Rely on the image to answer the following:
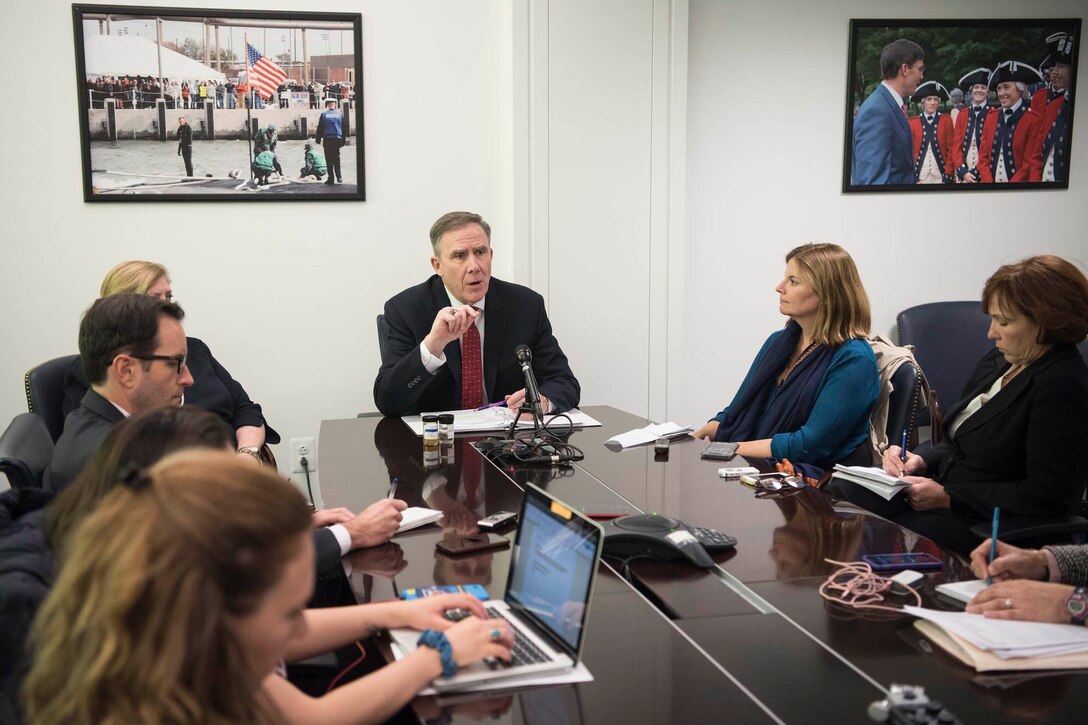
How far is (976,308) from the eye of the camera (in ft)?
15.7

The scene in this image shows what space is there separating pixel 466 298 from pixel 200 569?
9.22ft

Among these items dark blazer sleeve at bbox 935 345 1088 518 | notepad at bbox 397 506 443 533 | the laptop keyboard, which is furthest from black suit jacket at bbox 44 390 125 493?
dark blazer sleeve at bbox 935 345 1088 518

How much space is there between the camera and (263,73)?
4211 mm

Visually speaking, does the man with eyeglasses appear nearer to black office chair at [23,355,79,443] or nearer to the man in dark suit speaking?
black office chair at [23,355,79,443]

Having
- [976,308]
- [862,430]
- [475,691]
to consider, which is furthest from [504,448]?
[976,308]

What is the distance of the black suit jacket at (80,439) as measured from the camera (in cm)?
210

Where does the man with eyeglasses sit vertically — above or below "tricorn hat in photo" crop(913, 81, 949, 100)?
below

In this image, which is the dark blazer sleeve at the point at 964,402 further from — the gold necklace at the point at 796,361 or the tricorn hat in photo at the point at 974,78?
the tricorn hat in photo at the point at 974,78

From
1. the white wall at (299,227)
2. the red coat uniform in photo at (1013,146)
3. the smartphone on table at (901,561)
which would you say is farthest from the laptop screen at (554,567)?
the red coat uniform in photo at (1013,146)

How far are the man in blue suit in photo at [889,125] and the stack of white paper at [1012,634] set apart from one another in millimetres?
3586

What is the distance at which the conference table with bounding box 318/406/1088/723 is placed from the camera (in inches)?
53.4

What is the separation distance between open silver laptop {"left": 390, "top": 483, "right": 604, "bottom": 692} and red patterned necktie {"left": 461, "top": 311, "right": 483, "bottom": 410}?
6.57 ft

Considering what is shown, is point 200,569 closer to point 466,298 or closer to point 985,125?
point 466,298

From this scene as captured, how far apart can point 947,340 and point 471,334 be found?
100 inches
